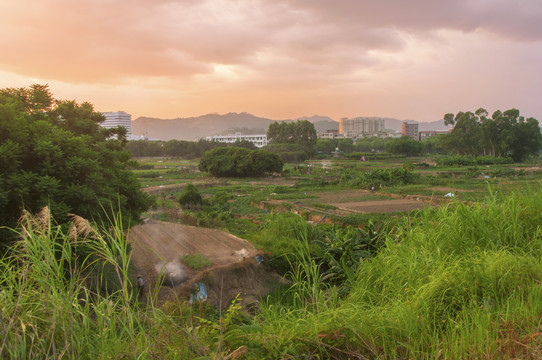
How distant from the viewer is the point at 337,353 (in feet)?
7.75

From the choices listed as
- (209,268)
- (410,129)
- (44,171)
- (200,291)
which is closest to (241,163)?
(209,268)

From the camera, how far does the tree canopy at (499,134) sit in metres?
59.1

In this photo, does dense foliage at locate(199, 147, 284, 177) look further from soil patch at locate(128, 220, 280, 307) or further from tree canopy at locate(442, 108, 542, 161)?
tree canopy at locate(442, 108, 542, 161)

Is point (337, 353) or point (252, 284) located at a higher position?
point (337, 353)

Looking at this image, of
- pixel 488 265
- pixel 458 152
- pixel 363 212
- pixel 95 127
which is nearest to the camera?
pixel 488 265

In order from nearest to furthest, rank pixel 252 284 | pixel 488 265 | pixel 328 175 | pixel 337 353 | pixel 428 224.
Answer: pixel 337 353, pixel 488 265, pixel 428 224, pixel 252 284, pixel 328 175

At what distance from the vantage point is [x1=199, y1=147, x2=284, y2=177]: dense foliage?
48.0 m

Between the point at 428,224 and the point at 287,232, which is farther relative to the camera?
the point at 287,232

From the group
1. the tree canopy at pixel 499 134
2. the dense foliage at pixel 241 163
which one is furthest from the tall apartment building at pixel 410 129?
the dense foliage at pixel 241 163

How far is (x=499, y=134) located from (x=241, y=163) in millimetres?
43919

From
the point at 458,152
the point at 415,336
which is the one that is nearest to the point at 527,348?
the point at 415,336

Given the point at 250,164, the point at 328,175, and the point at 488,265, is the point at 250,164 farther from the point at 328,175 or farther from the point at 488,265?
Result: the point at 488,265

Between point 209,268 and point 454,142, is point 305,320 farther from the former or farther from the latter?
point 454,142

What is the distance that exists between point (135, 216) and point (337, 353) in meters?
10.5
